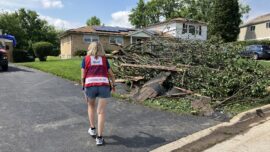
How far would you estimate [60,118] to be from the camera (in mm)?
6953

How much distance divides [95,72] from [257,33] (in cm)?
4855

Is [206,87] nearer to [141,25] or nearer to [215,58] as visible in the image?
[215,58]

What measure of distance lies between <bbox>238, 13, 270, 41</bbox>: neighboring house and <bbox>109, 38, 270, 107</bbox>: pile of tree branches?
39843 millimetres

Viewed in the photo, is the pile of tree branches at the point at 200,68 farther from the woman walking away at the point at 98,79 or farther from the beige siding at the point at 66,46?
the beige siding at the point at 66,46

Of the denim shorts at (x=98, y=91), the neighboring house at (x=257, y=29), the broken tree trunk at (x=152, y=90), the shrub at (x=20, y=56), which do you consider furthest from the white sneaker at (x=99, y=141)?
the neighboring house at (x=257, y=29)

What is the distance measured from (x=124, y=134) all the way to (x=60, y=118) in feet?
5.77

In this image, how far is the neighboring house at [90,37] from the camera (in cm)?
3625

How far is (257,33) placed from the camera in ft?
162

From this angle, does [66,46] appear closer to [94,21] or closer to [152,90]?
[152,90]

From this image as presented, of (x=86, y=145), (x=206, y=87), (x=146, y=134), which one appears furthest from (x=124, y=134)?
(x=206, y=87)

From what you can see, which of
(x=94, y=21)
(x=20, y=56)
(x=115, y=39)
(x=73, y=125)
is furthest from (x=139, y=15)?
(x=73, y=125)

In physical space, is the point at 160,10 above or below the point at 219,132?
above

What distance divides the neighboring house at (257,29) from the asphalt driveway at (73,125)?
4356cm

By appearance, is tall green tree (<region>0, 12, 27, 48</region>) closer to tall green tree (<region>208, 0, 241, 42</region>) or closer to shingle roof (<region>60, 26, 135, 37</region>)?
shingle roof (<region>60, 26, 135, 37</region>)
